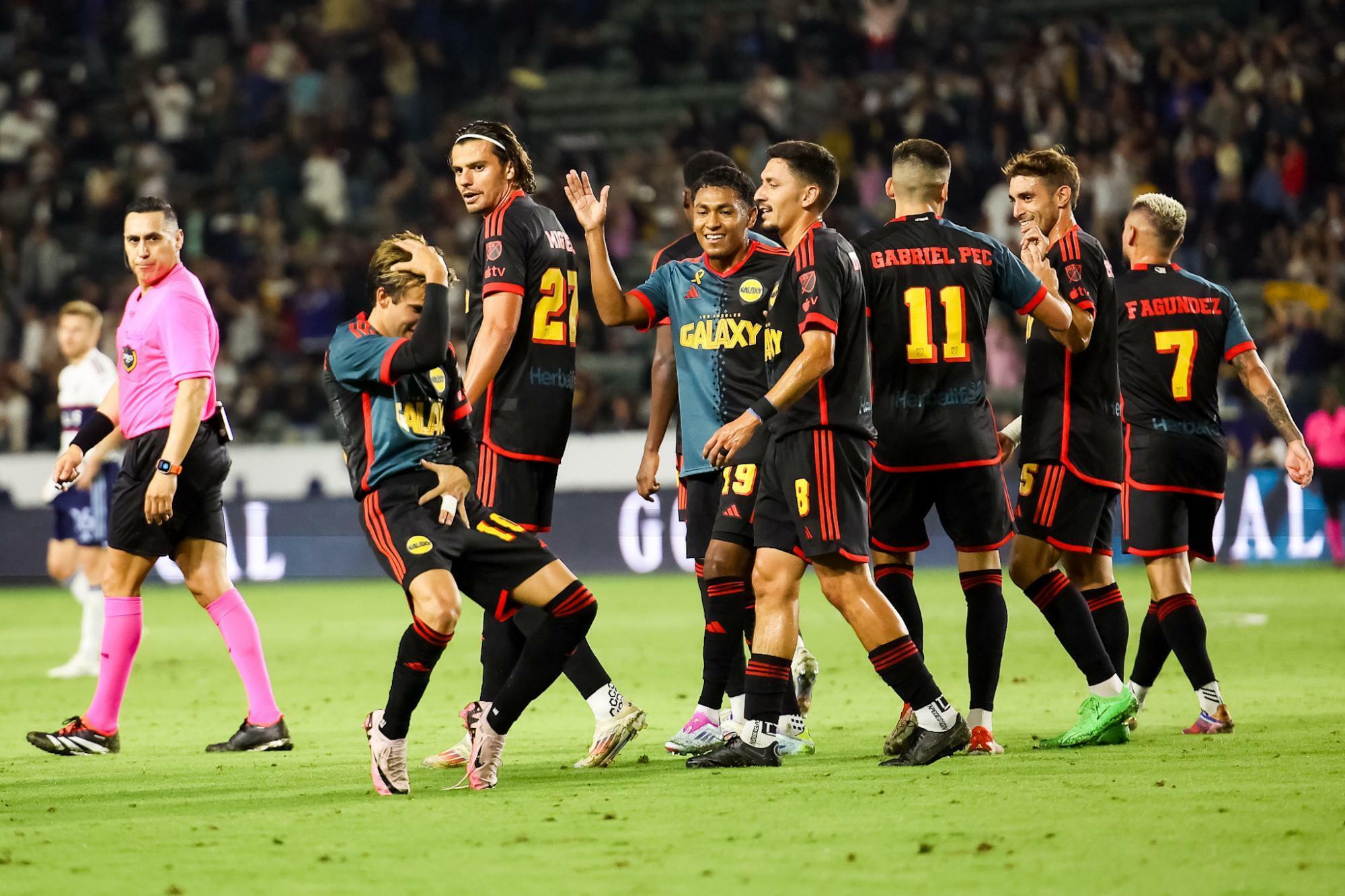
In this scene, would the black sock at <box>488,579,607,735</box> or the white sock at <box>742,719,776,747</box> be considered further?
the white sock at <box>742,719,776,747</box>

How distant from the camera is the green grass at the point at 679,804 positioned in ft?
15.5

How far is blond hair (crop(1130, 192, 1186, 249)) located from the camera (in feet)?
26.7

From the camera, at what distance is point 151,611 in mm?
16172

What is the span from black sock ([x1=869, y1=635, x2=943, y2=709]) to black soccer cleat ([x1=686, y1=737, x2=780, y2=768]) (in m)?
0.53

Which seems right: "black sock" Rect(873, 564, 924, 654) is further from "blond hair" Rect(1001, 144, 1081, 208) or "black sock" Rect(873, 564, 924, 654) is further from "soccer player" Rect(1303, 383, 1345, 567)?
"soccer player" Rect(1303, 383, 1345, 567)

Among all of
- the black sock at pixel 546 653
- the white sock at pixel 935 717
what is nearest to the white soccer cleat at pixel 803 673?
the white sock at pixel 935 717

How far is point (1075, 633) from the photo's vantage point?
7426mm

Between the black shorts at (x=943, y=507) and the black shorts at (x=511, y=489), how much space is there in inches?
51.7

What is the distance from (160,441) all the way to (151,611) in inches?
347

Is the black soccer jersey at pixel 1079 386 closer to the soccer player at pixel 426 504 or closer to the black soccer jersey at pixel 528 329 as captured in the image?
the black soccer jersey at pixel 528 329

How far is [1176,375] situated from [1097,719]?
1.73 m

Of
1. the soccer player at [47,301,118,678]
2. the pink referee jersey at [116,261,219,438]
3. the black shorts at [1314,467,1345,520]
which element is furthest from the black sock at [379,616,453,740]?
the black shorts at [1314,467,1345,520]

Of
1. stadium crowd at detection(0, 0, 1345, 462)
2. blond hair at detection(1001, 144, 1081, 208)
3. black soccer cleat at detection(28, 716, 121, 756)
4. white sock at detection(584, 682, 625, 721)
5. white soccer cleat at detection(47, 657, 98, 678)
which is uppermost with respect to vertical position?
stadium crowd at detection(0, 0, 1345, 462)

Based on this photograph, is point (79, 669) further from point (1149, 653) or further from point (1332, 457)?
point (1332, 457)
